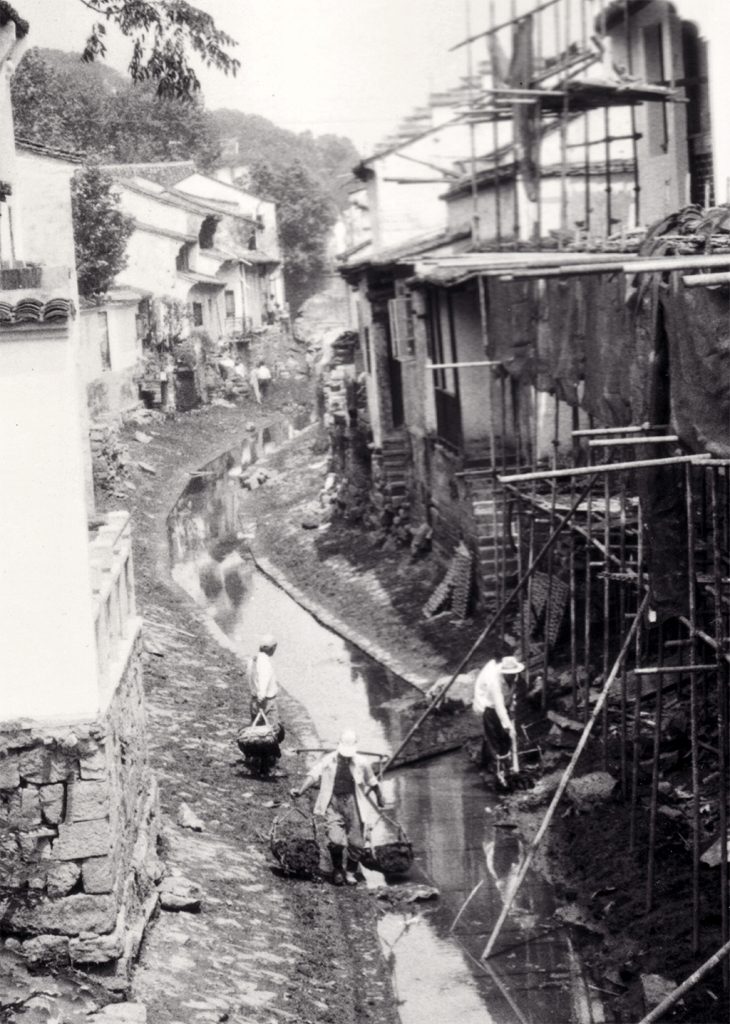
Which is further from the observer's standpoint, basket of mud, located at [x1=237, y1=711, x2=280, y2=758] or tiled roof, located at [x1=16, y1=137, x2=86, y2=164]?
tiled roof, located at [x1=16, y1=137, x2=86, y2=164]

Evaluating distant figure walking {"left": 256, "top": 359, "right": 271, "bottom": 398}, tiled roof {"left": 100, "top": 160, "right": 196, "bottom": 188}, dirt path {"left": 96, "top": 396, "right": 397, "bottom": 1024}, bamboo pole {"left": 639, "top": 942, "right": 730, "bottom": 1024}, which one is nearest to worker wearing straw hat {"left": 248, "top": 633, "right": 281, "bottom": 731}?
dirt path {"left": 96, "top": 396, "right": 397, "bottom": 1024}

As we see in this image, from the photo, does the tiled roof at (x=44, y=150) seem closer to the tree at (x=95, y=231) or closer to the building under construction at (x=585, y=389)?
the building under construction at (x=585, y=389)

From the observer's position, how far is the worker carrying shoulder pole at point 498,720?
1473 cm

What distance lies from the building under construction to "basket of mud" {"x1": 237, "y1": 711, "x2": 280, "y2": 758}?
269 centimetres

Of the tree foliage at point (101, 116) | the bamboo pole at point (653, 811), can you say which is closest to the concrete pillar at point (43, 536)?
the bamboo pole at point (653, 811)

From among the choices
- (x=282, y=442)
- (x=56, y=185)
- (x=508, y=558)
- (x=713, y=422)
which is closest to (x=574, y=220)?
(x=508, y=558)

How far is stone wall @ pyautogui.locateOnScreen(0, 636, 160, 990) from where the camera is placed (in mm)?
9102

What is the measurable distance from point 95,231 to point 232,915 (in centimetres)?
3121

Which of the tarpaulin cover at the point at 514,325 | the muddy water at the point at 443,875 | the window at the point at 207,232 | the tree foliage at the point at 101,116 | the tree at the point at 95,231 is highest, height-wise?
the tree foliage at the point at 101,116

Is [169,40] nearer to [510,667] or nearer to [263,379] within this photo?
[510,667]

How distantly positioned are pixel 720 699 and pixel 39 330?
5.05 meters

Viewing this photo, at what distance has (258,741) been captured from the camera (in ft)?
49.6

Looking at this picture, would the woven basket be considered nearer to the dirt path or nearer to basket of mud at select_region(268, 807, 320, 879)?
the dirt path

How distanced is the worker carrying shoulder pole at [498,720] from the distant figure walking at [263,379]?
3844cm
